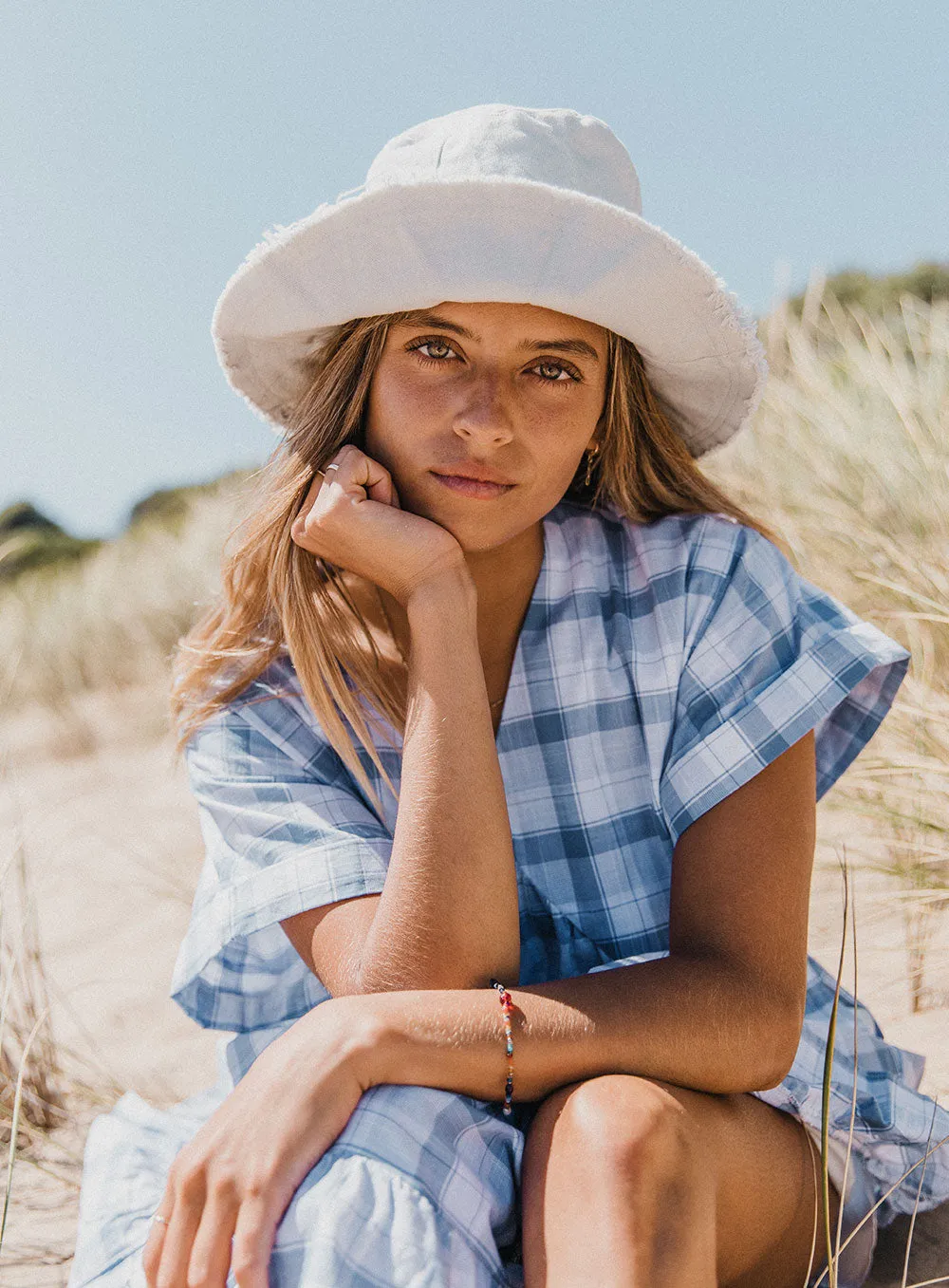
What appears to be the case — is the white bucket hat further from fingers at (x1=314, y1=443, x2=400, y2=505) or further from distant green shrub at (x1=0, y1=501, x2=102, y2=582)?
distant green shrub at (x1=0, y1=501, x2=102, y2=582)

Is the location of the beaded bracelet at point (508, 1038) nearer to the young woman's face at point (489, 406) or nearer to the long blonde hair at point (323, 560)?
the long blonde hair at point (323, 560)

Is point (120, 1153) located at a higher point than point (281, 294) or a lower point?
lower

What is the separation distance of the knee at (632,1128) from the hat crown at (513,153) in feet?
4.17

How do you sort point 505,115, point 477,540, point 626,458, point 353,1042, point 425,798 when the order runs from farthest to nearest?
point 626,458, point 477,540, point 505,115, point 425,798, point 353,1042

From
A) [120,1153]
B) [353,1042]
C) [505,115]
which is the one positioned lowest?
[120,1153]

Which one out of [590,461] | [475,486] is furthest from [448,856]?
[590,461]

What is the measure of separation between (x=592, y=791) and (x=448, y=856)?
40 centimetres

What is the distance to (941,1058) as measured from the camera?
2.37 m

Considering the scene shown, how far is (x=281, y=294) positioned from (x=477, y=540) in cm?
53

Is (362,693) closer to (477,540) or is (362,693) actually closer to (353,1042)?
(477,540)

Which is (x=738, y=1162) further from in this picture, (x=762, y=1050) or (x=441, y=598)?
(x=441, y=598)

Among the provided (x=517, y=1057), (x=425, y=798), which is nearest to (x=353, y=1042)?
(x=517, y=1057)

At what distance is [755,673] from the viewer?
186cm

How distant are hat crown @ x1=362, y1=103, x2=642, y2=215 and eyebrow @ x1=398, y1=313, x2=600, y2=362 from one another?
21 cm
